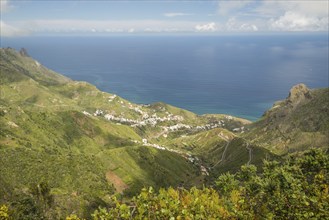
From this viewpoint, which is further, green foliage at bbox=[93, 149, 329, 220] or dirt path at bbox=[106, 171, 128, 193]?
dirt path at bbox=[106, 171, 128, 193]

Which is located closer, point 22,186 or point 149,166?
point 22,186

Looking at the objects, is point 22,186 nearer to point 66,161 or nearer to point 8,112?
point 66,161

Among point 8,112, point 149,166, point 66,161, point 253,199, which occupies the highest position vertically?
point 253,199

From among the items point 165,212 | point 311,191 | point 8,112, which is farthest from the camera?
point 8,112

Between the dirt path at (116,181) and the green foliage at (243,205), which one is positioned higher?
the green foliage at (243,205)

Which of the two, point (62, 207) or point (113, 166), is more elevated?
point (62, 207)

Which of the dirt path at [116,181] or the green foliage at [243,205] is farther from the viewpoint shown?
the dirt path at [116,181]

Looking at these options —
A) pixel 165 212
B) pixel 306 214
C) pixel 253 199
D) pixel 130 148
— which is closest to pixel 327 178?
pixel 253 199

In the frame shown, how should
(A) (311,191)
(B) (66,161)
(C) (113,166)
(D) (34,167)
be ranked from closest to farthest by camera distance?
(A) (311,191)
(D) (34,167)
(B) (66,161)
(C) (113,166)
